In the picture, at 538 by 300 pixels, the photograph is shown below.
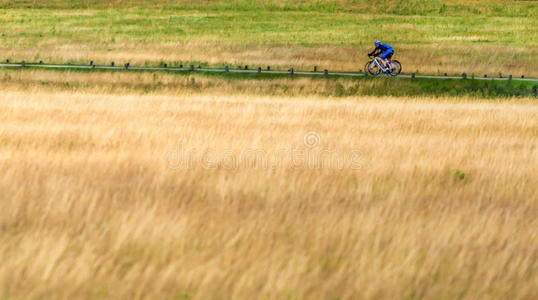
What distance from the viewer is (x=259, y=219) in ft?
22.2

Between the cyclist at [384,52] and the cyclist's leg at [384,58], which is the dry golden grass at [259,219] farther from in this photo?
the cyclist's leg at [384,58]

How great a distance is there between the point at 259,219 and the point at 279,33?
200ft

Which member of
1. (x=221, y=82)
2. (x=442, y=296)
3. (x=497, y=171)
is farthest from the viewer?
(x=221, y=82)

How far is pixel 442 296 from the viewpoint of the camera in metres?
5.24

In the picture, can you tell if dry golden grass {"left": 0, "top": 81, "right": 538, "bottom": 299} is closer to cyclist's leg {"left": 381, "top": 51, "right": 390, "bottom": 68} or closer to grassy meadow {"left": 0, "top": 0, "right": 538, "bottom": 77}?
cyclist's leg {"left": 381, "top": 51, "right": 390, "bottom": 68}

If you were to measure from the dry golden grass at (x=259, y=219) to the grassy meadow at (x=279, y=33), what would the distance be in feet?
99.1

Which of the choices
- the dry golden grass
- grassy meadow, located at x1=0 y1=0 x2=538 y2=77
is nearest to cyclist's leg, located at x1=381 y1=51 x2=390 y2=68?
grassy meadow, located at x1=0 y1=0 x2=538 y2=77

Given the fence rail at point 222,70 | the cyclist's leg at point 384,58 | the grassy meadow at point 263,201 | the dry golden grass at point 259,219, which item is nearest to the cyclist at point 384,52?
the cyclist's leg at point 384,58

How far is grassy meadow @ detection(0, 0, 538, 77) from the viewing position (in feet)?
153

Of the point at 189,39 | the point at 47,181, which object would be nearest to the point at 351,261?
the point at 47,181

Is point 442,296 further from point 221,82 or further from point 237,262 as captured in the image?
point 221,82

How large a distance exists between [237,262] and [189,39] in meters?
56.4

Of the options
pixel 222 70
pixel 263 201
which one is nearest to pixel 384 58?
pixel 222 70

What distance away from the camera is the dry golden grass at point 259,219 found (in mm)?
5383
